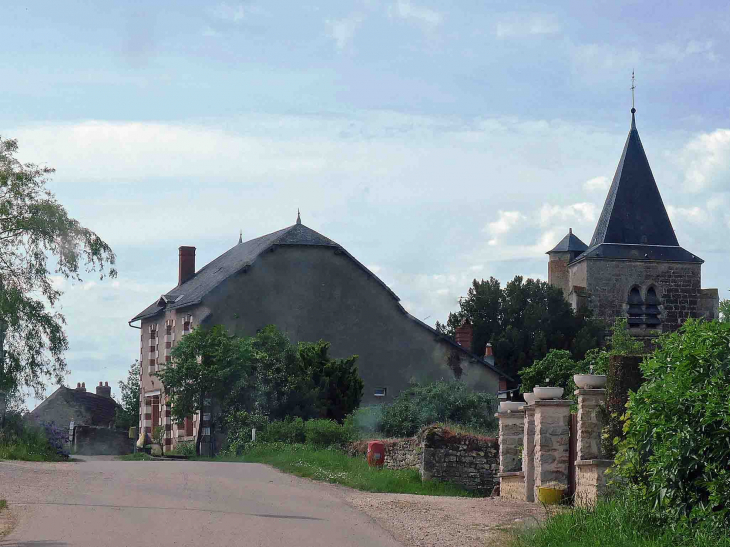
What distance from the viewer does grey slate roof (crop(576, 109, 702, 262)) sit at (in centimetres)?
5359

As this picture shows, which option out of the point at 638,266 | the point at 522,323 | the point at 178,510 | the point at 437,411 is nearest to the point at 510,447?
the point at 178,510

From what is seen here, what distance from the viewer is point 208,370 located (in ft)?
96.3

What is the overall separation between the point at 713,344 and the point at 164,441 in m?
30.1

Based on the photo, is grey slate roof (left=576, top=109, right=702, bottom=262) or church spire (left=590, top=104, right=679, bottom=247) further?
church spire (left=590, top=104, right=679, bottom=247)

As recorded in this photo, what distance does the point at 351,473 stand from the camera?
1950 centimetres

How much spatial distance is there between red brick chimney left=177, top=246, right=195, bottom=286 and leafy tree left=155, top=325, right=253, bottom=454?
12.4 m

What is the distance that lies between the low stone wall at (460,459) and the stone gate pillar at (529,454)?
12.8 feet

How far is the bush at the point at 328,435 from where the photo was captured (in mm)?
Result: 25047

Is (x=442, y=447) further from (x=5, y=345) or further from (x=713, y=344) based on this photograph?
(x=5, y=345)

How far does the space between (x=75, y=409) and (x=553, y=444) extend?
46437 millimetres

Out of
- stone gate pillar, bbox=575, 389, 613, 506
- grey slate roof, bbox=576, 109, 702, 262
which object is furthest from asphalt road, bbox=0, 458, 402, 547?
grey slate roof, bbox=576, 109, 702, 262

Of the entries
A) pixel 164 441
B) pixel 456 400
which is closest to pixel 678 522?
pixel 456 400

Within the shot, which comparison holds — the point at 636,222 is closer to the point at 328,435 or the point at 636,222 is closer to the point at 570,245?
the point at 570,245

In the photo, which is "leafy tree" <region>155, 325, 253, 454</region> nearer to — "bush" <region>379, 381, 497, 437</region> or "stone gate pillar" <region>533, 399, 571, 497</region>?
"bush" <region>379, 381, 497, 437</region>
